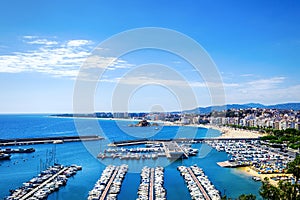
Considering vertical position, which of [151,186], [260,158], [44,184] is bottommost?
[44,184]

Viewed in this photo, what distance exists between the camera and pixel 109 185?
13328mm

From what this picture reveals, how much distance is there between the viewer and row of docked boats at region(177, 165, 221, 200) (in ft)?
38.7

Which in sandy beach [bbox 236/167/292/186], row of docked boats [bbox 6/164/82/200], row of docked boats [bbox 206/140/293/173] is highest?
row of docked boats [bbox 206/140/293/173]

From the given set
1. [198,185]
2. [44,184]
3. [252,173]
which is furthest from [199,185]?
[44,184]

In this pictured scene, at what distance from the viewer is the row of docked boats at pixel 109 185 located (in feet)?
38.9

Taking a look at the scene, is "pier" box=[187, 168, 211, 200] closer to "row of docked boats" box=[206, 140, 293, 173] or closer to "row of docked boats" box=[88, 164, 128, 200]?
"row of docked boats" box=[88, 164, 128, 200]

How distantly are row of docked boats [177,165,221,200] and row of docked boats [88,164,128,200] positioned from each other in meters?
3.12

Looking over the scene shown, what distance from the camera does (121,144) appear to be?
29.7m

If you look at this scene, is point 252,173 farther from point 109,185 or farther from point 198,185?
point 109,185

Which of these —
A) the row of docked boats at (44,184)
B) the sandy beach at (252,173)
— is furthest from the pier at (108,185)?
the sandy beach at (252,173)

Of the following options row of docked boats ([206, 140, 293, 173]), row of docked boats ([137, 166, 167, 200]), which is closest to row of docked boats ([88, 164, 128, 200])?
row of docked boats ([137, 166, 167, 200])

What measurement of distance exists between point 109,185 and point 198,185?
4.00 metres

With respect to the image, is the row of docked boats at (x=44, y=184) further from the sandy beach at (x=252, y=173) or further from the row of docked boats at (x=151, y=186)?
the sandy beach at (x=252, y=173)

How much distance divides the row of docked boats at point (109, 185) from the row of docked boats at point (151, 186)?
→ 1.04m
